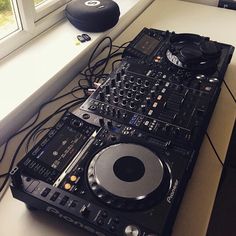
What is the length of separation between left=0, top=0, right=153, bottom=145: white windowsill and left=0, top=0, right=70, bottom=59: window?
3 cm

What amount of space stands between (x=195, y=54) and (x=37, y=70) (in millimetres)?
533

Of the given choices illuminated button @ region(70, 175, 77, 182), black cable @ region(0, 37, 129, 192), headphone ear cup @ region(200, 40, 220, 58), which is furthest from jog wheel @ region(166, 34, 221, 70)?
illuminated button @ region(70, 175, 77, 182)

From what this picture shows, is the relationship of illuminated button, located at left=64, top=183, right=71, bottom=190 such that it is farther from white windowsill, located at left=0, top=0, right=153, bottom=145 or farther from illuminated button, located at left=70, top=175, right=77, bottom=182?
white windowsill, located at left=0, top=0, right=153, bottom=145

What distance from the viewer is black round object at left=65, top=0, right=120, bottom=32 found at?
130cm

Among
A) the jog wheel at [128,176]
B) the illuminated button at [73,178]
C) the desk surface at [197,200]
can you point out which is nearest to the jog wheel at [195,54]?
the desk surface at [197,200]

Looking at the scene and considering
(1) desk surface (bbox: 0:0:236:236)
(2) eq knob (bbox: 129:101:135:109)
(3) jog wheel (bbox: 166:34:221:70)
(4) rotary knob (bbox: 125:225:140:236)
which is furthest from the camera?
(3) jog wheel (bbox: 166:34:221:70)

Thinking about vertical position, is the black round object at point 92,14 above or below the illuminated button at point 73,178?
above

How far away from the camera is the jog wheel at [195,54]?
1.14 metres

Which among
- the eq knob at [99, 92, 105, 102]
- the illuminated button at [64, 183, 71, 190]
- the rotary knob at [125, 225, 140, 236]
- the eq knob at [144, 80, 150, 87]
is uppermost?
the eq knob at [144, 80, 150, 87]

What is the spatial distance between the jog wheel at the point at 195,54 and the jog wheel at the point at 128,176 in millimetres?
437

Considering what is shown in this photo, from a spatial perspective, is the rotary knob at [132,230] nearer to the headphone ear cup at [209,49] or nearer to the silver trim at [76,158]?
the silver trim at [76,158]

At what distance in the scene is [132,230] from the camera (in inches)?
27.2

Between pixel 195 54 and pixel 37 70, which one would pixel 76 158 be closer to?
pixel 37 70

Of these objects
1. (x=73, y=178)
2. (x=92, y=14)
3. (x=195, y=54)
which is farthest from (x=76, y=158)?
(x=92, y=14)
